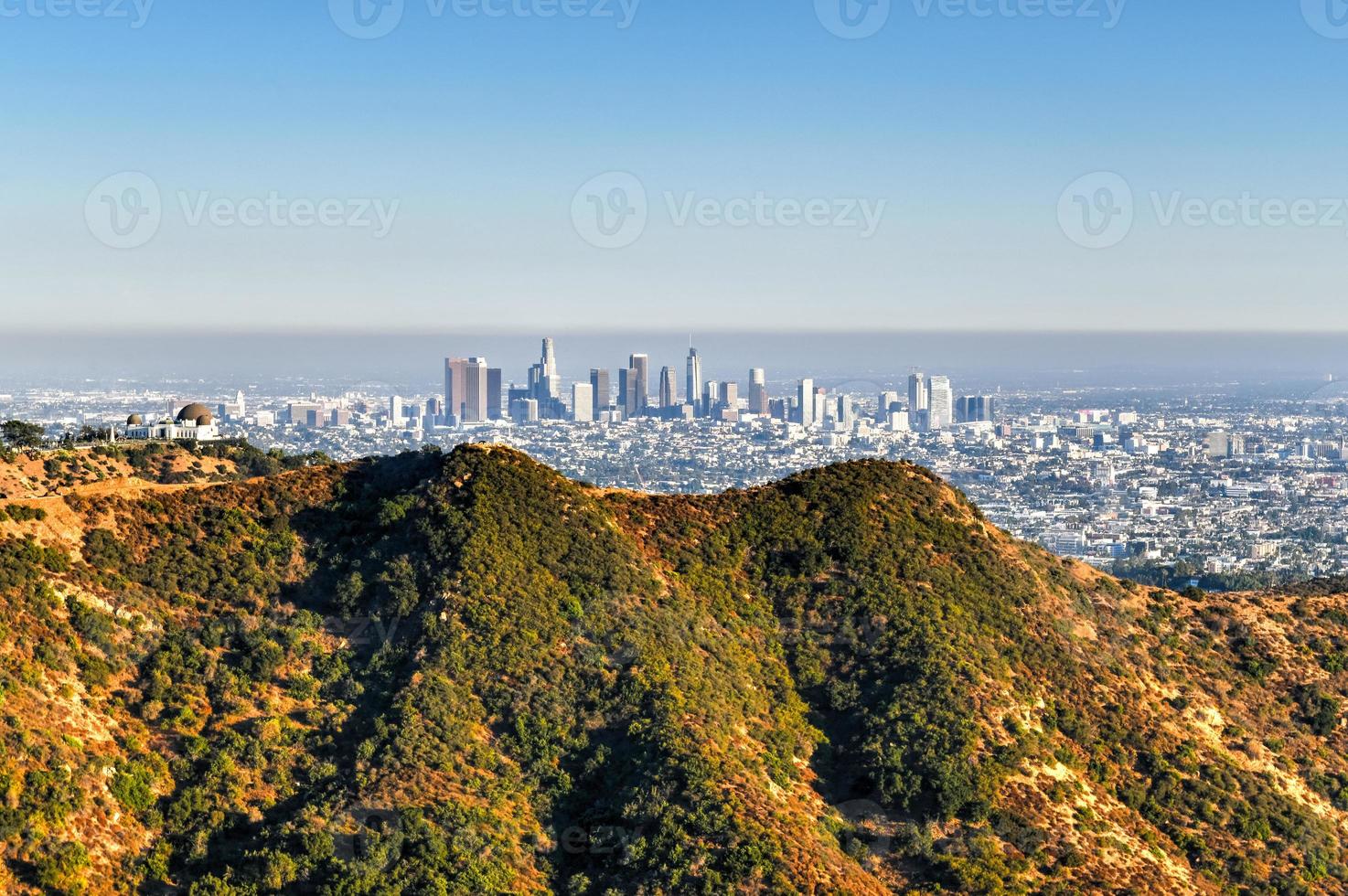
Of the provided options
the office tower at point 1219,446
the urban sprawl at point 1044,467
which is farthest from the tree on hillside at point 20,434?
the office tower at point 1219,446

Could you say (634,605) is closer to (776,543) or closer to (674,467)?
(776,543)

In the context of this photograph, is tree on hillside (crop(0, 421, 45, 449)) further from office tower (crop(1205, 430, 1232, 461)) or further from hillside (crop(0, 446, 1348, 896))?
office tower (crop(1205, 430, 1232, 461))

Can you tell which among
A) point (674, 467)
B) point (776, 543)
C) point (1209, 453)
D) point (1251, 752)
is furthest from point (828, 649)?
point (1209, 453)

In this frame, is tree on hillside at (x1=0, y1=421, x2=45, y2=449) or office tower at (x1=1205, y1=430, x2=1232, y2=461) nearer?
tree on hillside at (x1=0, y1=421, x2=45, y2=449)

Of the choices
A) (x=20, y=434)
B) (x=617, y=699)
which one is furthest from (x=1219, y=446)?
(x=617, y=699)

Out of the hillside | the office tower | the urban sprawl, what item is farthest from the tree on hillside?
the office tower

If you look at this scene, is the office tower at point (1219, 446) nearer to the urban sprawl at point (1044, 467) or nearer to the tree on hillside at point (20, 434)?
the urban sprawl at point (1044, 467)
